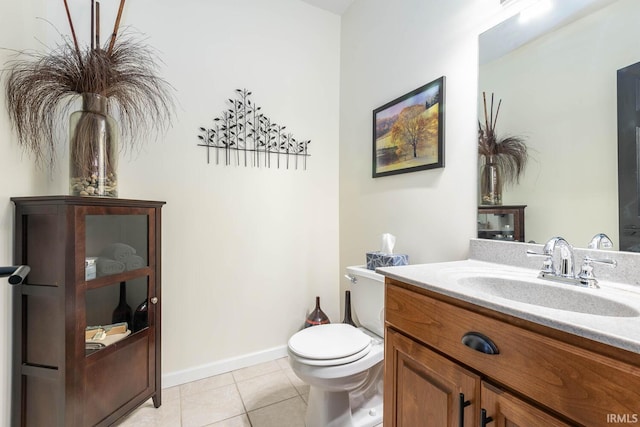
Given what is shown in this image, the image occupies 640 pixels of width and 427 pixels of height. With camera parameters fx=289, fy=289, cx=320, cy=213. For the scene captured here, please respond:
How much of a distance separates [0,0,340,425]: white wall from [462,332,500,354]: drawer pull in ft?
5.04

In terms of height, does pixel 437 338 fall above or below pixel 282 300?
above

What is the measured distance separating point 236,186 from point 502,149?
1.54 meters

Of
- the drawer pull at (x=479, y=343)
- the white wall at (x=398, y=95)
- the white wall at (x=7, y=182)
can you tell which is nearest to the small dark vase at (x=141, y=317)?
the white wall at (x=7, y=182)

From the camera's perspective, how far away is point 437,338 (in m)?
0.84

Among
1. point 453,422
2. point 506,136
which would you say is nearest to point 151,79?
point 506,136

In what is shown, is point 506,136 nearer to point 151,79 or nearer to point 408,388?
point 408,388

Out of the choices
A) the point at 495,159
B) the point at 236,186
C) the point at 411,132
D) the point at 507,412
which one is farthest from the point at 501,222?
the point at 236,186

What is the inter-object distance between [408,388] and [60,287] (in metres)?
1.38

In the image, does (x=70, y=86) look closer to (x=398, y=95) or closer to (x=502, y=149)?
(x=398, y=95)

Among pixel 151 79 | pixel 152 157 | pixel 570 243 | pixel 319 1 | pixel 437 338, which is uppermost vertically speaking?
pixel 319 1

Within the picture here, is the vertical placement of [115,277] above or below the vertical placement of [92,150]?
below

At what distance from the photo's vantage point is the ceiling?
7.14 feet

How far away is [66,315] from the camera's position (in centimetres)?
115

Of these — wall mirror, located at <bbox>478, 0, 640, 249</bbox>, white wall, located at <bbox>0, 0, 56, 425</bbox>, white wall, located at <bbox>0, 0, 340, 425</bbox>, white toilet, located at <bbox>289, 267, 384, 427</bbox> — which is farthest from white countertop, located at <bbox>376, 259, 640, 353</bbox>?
white wall, located at <bbox>0, 0, 56, 425</bbox>
